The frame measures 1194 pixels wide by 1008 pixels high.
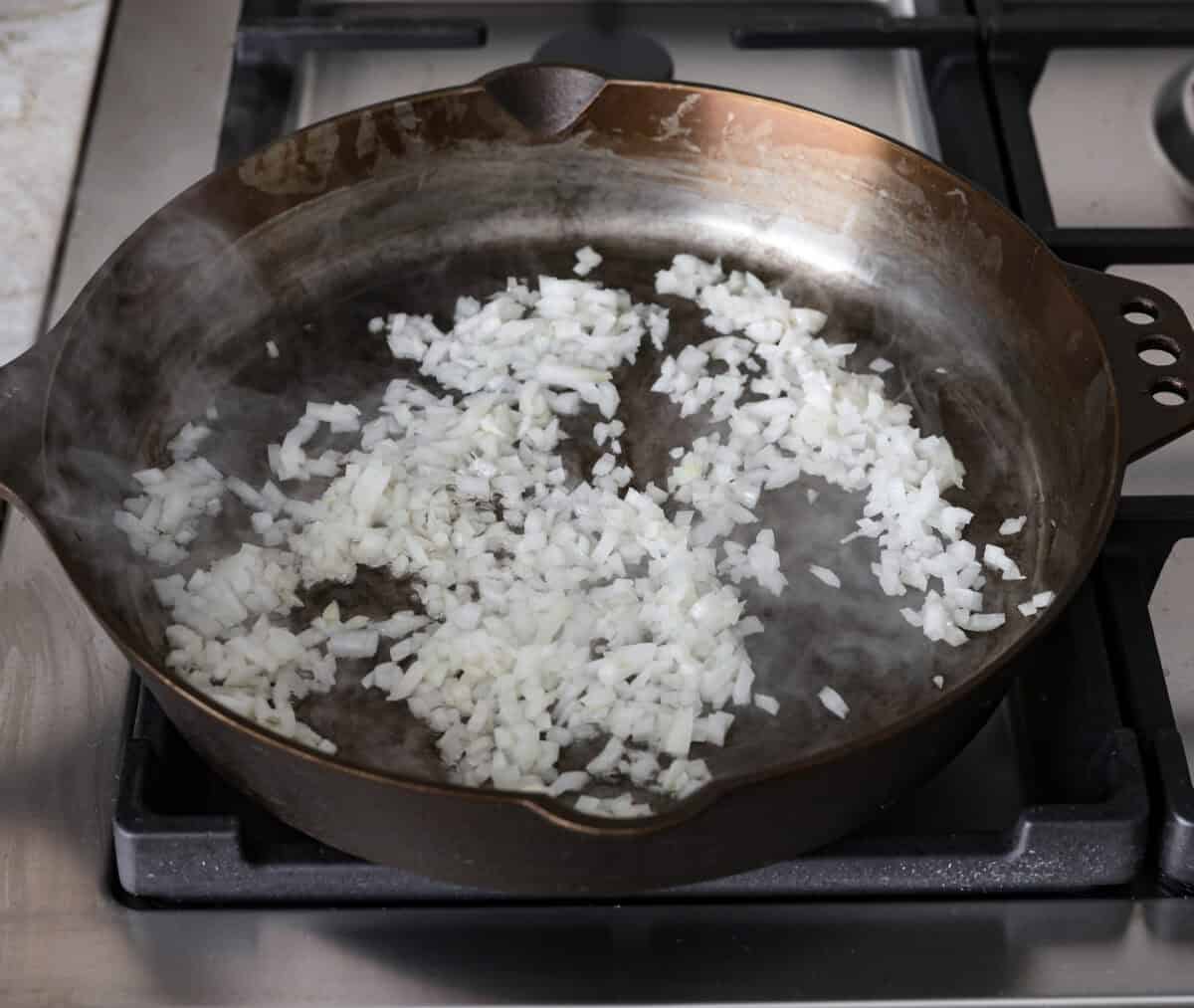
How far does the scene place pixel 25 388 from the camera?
32.4 inches

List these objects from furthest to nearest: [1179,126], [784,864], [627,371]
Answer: [1179,126], [627,371], [784,864]

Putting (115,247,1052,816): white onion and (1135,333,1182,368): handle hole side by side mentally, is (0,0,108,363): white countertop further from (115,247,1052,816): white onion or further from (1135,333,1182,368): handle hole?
(1135,333,1182,368): handle hole

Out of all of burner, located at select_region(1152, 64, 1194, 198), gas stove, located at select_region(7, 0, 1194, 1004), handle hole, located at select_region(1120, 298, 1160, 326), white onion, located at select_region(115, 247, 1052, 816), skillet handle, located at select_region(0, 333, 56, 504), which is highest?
handle hole, located at select_region(1120, 298, 1160, 326)

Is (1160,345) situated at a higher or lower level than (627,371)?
higher

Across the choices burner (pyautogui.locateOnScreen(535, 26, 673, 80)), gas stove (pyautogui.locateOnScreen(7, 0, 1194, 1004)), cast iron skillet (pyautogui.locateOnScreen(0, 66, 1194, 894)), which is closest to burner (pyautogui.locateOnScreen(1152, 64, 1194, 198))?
gas stove (pyautogui.locateOnScreen(7, 0, 1194, 1004))

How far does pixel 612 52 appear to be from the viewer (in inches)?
48.2

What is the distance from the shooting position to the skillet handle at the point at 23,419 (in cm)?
77

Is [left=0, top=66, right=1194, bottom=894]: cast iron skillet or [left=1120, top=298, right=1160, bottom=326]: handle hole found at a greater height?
[left=1120, top=298, right=1160, bottom=326]: handle hole

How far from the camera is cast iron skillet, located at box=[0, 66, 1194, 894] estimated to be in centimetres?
69

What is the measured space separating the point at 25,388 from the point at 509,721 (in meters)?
0.32

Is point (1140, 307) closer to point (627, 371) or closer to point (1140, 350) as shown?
point (1140, 350)

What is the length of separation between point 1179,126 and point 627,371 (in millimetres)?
530

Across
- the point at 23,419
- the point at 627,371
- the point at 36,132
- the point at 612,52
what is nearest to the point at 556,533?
the point at 627,371

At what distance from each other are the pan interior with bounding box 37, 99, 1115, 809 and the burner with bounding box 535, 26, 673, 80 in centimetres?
15
